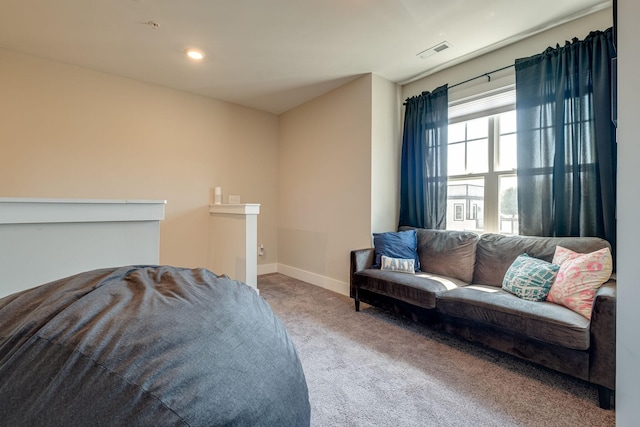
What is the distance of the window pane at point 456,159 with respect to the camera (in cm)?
313

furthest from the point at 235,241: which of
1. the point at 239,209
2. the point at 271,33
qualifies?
the point at 271,33

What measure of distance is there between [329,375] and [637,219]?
5.47 feet

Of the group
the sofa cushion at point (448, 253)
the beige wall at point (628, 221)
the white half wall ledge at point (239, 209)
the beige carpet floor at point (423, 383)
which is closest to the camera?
the beige wall at point (628, 221)

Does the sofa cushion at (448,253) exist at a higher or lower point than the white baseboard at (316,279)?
higher

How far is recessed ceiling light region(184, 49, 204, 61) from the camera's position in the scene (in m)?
2.86

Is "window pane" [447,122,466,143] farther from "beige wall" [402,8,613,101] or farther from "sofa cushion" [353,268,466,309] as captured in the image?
"sofa cushion" [353,268,466,309]

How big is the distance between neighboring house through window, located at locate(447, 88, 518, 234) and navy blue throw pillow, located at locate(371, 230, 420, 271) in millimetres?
573

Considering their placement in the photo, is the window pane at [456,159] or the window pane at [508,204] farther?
the window pane at [456,159]

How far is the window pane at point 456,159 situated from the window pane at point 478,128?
0.13 m

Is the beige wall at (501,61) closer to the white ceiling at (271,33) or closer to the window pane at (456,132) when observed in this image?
the white ceiling at (271,33)

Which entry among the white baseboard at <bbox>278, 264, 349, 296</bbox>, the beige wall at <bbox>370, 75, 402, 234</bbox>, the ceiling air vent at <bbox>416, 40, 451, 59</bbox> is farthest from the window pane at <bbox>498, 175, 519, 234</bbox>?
the white baseboard at <bbox>278, 264, 349, 296</bbox>

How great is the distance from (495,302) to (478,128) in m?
1.92

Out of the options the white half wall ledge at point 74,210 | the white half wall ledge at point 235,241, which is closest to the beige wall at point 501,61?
the white half wall ledge at point 235,241

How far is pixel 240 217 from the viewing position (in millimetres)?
3266
